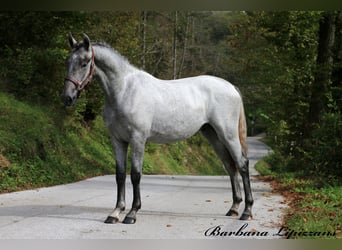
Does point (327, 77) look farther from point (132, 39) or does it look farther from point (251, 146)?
point (251, 146)

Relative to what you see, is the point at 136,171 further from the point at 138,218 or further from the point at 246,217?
the point at 246,217

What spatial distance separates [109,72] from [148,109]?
2.14 ft

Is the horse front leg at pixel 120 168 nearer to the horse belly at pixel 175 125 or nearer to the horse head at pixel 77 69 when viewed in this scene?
the horse belly at pixel 175 125

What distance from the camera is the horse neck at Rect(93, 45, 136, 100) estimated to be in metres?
5.36

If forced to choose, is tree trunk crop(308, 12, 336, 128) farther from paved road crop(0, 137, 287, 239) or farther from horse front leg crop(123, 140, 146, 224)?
horse front leg crop(123, 140, 146, 224)

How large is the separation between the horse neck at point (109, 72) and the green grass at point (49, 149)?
3.66 metres

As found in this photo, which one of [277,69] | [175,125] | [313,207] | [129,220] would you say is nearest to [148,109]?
[175,125]

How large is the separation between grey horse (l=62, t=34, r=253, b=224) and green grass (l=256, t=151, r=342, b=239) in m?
0.75

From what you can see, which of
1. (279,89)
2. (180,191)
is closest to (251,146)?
(279,89)

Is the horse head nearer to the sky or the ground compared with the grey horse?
nearer to the sky

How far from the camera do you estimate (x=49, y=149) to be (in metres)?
10.6

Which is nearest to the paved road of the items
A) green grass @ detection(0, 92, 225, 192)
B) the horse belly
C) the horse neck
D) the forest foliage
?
green grass @ detection(0, 92, 225, 192)

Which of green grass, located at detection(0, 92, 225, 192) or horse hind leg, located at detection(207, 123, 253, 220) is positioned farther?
green grass, located at detection(0, 92, 225, 192)
